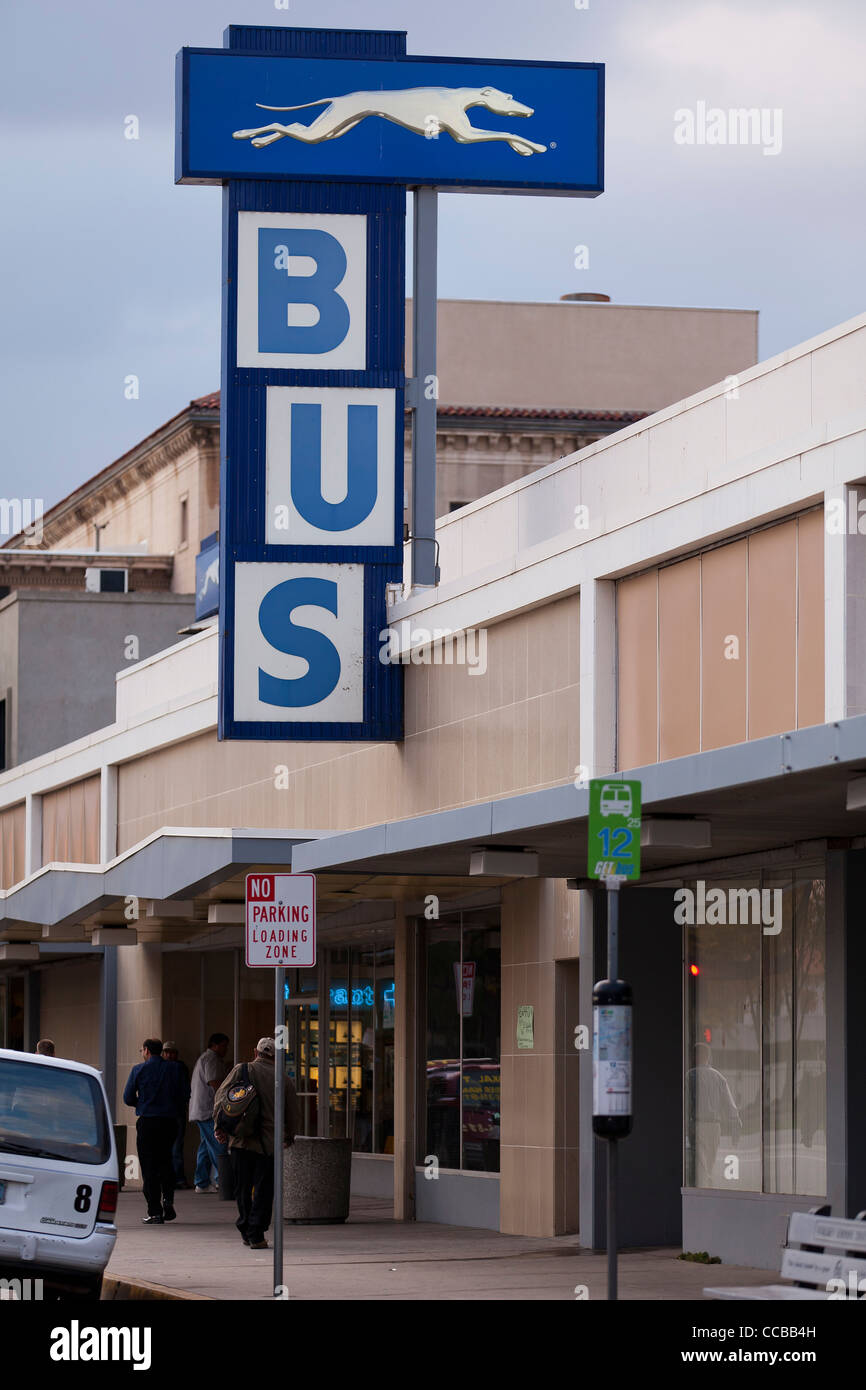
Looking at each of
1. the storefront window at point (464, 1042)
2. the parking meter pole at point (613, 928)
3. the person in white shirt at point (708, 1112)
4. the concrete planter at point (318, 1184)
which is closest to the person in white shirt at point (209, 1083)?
the storefront window at point (464, 1042)

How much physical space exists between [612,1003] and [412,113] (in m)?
13.6

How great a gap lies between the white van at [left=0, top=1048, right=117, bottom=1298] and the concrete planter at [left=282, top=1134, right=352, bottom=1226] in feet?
23.5

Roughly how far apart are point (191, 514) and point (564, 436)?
8965mm

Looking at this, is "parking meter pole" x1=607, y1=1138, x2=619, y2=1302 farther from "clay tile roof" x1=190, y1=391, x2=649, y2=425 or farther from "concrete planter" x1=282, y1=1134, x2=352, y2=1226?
"clay tile roof" x1=190, y1=391, x2=649, y2=425

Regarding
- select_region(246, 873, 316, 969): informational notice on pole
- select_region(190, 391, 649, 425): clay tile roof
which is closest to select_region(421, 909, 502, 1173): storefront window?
select_region(246, 873, 316, 969): informational notice on pole

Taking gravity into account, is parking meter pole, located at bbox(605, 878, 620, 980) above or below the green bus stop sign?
below

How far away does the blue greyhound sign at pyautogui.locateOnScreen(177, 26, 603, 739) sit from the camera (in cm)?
2180

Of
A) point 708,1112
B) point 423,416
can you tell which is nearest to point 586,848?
point 708,1112

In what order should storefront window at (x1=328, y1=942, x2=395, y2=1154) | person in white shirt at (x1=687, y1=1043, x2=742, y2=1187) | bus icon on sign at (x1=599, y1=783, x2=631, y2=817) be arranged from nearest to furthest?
bus icon on sign at (x1=599, y1=783, x2=631, y2=817) < person in white shirt at (x1=687, y1=1043, x2=742, y2=1187) < storefront window at (x1=328, y1=942, x2=395, y2=1154)

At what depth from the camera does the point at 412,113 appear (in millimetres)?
23062
